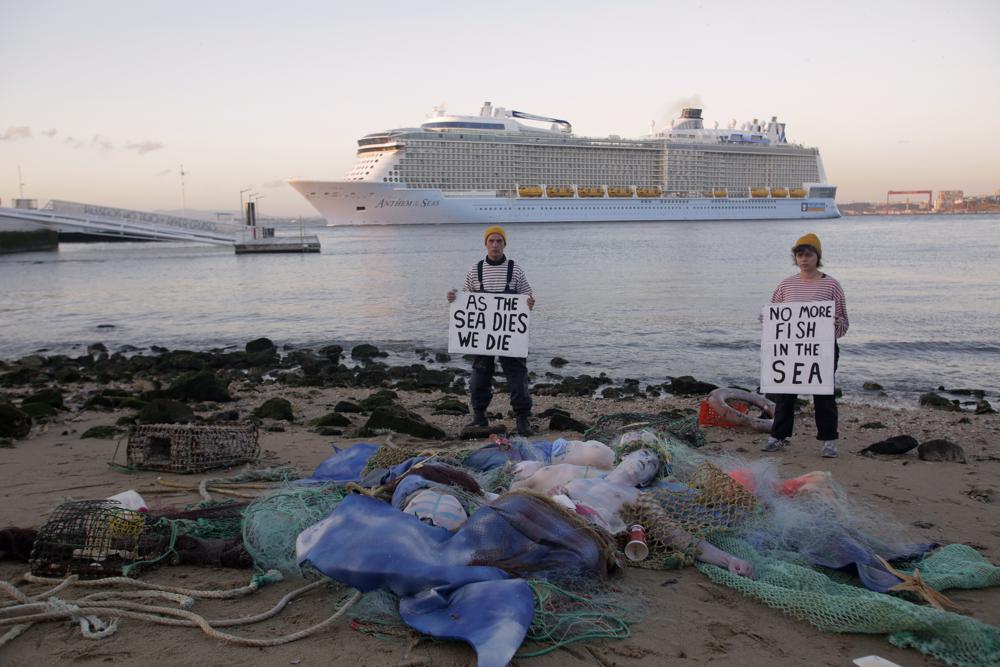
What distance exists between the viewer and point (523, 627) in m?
2.62

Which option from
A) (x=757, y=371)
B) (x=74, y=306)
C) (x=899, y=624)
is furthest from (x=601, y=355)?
(x=74, y=306)

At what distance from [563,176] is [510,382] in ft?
243

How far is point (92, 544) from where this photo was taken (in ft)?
10.9

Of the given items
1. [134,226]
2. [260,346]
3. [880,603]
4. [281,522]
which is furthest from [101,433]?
[134,226]

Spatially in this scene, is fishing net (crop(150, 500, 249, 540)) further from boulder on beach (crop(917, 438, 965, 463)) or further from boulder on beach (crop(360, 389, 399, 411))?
boulder on beach (crop(917, 438, 965, 463))

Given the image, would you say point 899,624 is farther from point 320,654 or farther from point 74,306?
point 74,306

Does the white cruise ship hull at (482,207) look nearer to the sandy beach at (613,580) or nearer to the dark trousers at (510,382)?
the sandy beach at (613,580)

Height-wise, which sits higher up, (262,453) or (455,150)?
(455,150)

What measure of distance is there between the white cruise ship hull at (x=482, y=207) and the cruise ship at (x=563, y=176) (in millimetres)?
100

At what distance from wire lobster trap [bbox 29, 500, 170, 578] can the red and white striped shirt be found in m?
4.31

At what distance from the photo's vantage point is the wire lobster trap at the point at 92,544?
3281mm

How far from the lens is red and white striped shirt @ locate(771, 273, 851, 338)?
18.3 feet

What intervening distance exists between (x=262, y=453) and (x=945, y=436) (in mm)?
5676

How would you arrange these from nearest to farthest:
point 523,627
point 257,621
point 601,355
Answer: point 523,627, point 257,621, point 601,355
